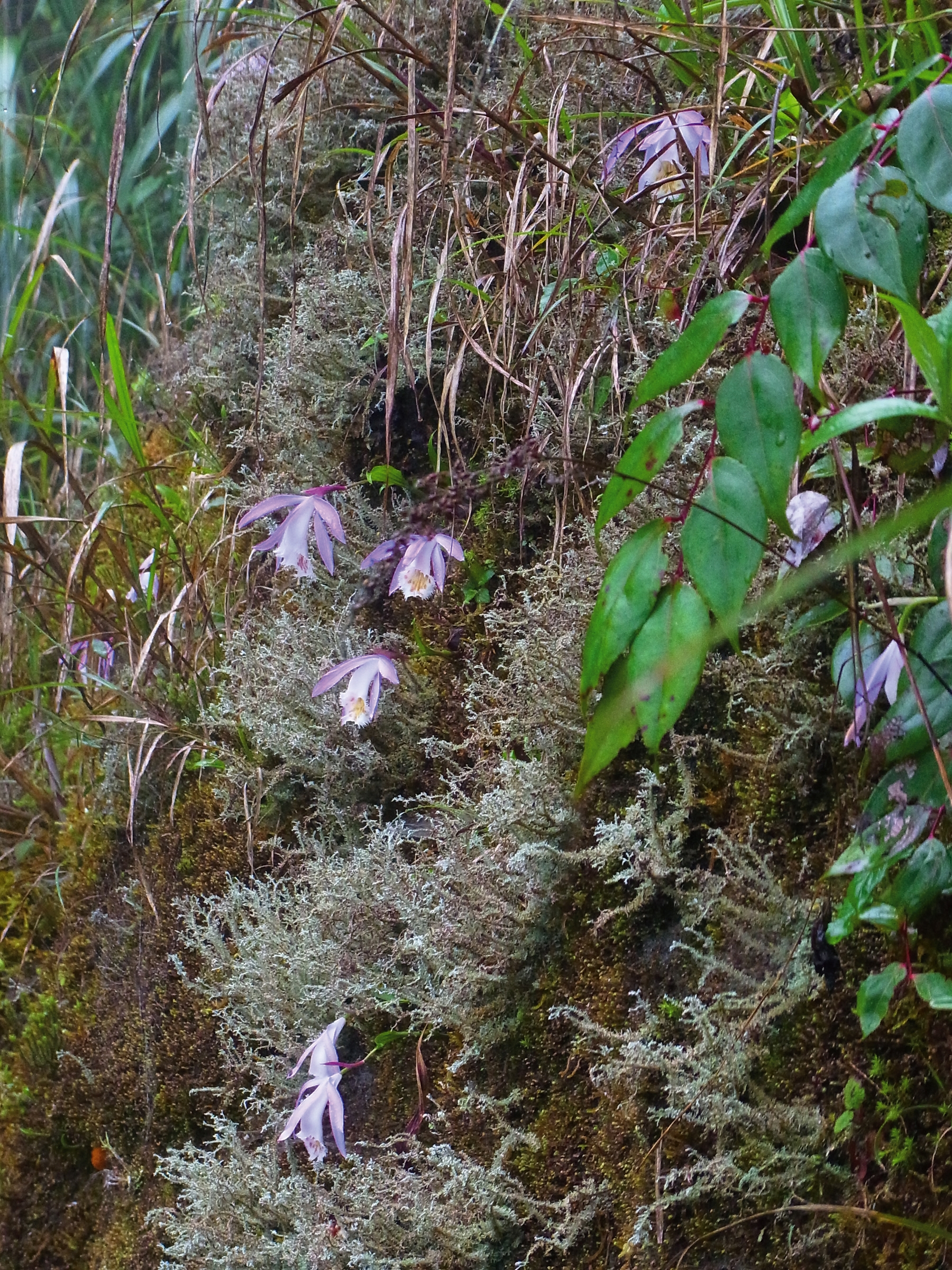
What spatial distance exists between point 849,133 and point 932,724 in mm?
514

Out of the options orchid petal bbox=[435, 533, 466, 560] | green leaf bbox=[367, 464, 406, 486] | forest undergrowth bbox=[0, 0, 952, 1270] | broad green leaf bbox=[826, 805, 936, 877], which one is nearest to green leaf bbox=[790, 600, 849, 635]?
forest undergrowth bbox=[0, 0, 952, 1270]

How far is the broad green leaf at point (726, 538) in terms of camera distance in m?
0.71

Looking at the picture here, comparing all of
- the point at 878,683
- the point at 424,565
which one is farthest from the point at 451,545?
the point at 878,683

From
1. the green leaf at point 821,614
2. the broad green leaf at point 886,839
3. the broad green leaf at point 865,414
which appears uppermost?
the broad green leaf at point 865,414

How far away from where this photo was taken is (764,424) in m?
0.74

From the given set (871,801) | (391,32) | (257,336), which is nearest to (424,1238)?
(871,801)

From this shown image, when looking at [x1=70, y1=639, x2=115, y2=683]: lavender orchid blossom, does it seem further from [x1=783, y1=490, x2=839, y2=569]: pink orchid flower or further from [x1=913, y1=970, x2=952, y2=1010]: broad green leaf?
[x1=913, y1=970, x2=952, y2=1010]: broad green leaf

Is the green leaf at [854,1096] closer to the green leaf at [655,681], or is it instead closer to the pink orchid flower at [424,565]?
the green leaf at [655,681]

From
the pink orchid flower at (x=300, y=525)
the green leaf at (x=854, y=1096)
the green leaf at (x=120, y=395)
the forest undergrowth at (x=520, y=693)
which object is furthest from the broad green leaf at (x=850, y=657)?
the green leaf at (x=120, y=395)

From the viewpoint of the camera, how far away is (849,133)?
85 cm

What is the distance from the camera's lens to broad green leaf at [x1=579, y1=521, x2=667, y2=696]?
77cm

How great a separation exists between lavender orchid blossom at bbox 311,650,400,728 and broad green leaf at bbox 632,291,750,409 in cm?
95

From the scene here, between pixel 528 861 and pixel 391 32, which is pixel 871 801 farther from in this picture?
pixel 391 32

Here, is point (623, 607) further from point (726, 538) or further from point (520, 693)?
point (520, 693)
